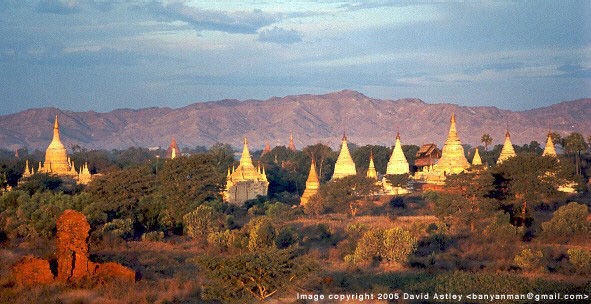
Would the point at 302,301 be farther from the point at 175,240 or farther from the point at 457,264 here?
the point at 175,240

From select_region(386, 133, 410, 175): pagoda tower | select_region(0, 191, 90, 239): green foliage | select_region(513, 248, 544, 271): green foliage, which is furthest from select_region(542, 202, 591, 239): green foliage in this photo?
select_region(386, 133, 410, 175): pagoda tower

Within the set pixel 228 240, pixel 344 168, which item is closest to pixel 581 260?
pixel 228 240

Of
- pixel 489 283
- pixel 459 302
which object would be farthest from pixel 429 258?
pixel 459 302

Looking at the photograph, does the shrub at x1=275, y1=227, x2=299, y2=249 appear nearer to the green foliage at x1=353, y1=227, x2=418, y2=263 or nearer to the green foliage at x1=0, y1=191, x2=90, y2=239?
the green foliage at x1=353, y1=227, x2=418, y2=263

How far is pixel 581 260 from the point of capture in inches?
1093

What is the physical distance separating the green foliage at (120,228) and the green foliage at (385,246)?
9.30 m

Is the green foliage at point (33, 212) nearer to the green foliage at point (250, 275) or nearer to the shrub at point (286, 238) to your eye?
the shrub at point (286, 238)

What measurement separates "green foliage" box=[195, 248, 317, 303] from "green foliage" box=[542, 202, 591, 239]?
16117mm

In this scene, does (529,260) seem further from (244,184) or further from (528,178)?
(244,184)

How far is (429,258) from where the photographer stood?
29.1m

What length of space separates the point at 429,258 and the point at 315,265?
28.5 ft

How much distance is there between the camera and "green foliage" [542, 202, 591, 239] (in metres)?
34.1

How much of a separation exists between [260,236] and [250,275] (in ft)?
30.4

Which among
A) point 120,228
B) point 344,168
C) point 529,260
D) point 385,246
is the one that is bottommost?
point 529,260
